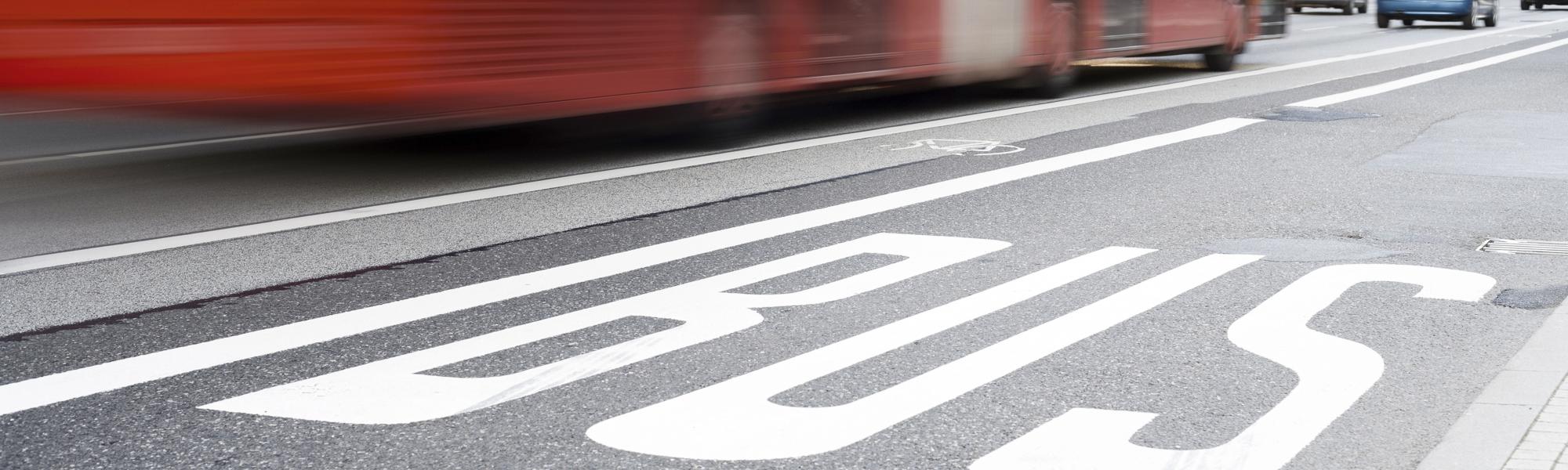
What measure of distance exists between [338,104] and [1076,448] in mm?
5234

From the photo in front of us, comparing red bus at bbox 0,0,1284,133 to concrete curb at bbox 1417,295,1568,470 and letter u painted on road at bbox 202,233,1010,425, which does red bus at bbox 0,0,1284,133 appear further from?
concrete curb at bbox 1417,295,1568,470

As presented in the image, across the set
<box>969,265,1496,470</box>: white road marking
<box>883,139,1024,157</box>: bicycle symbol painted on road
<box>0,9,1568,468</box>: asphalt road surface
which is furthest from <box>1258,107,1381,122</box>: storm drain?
<box>969,265,1496,470</box>: white road marking

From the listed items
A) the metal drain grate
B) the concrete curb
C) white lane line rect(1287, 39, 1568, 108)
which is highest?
the concrete curb

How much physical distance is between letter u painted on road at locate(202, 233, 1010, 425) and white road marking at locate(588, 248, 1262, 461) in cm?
42

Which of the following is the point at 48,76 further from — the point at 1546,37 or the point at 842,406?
the point at 1546,37

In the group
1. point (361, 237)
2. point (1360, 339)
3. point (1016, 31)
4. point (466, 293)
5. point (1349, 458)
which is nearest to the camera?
point (1349, 458)

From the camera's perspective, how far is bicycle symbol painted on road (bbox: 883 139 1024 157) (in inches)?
419

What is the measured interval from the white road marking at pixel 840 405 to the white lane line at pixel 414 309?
4.59 feet

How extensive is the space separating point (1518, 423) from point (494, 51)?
20.1ft

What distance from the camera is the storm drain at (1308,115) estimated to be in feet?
42.8

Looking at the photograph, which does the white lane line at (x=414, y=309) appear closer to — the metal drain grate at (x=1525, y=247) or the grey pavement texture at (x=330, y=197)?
the grey pavement texture at (x=330, y=197)

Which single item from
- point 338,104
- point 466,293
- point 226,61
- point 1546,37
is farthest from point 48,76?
point 1546,37

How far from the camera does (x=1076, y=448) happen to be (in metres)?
3.90

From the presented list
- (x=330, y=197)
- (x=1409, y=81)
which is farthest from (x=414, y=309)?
(x=1409, y=81)
